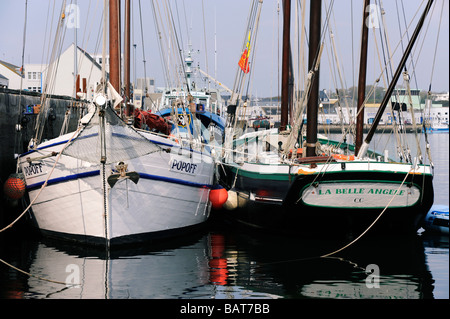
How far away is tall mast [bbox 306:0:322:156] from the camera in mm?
13078

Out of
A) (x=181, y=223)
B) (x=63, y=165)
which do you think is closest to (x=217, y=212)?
(x=181, y=223)

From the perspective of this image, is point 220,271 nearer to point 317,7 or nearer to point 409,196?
point 409,196

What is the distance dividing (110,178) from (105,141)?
0.81 meters

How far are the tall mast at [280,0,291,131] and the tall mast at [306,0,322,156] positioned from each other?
4089 millimetres

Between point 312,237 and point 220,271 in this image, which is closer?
point 220,271

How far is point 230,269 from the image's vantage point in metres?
10.8

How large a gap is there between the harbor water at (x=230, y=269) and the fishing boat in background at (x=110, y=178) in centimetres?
48

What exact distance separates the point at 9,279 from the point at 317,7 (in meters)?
9.10

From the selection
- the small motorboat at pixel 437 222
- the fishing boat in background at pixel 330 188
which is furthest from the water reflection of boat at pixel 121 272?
the small motorboat at pixel 437 222

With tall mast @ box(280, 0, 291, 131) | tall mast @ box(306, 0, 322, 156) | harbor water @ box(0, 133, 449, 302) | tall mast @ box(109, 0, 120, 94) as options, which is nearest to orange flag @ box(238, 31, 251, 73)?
tall mast @ box(280, 0, 291, 131)
